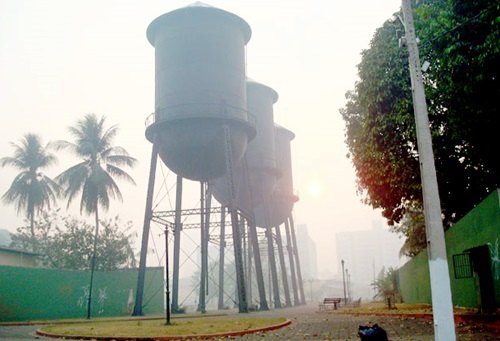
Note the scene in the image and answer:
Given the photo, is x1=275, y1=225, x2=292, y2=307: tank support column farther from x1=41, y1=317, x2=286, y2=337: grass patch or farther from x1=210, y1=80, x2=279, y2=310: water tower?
x1=41, y1=317, x2=286, y2=337: grass patch

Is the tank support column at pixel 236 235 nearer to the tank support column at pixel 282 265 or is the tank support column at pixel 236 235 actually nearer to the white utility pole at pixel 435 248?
the tank support column at pixel 282 265

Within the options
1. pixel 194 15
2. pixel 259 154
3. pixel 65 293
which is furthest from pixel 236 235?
pixel 194 15

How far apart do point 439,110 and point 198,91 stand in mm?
13443

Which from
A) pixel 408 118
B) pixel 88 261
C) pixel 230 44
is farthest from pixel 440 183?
pixel 88 261

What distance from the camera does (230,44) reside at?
90.4ft

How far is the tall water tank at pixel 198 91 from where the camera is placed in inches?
1009

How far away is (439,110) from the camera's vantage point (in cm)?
1625

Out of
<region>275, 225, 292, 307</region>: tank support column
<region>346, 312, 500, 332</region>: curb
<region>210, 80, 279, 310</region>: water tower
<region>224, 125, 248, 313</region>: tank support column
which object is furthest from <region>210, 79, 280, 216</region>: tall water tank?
<region>346, 312, 500, 332</region>: curb

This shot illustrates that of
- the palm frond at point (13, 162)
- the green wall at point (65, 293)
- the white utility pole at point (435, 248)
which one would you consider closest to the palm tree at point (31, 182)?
the palm frond at point (13, 162)

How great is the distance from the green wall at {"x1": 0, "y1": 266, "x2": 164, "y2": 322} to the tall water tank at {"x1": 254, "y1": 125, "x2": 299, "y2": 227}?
1124cm

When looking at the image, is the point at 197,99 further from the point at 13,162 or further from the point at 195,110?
the point at 13,162

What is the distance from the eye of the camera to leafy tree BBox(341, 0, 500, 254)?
11836 millimetres

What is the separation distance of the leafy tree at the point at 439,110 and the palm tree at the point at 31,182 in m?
29.4

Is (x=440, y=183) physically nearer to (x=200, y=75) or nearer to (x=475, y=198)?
(x=475, y=198)
